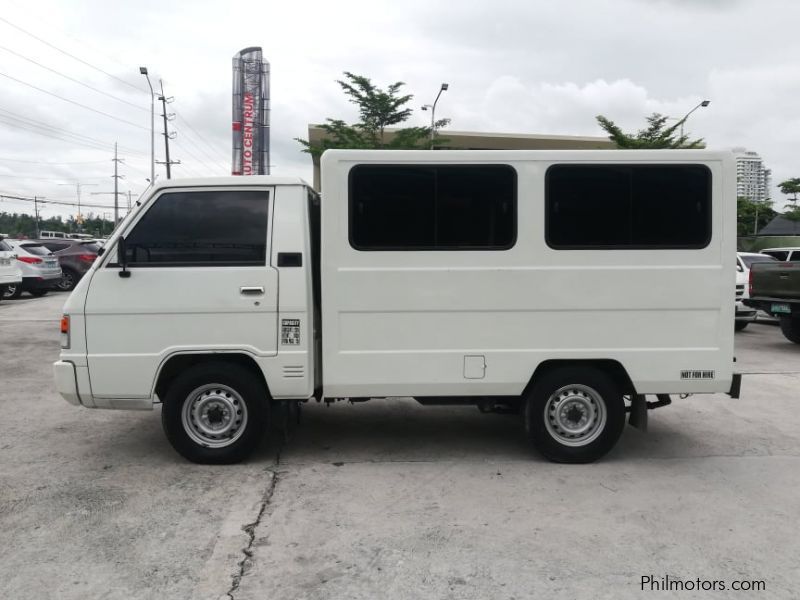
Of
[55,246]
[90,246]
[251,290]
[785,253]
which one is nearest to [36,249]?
[90,246]

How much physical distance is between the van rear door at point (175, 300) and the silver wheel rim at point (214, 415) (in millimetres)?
333

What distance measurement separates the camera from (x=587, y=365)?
5.03 metres

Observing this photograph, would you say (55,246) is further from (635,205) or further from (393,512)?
(635,205)

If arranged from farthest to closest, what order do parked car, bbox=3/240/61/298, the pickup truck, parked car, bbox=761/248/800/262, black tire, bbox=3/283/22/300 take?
1. parked car, bbox=3/240/61/298
2. black tire, bbox=3/283/22/300
3. parked car, bbox=761/248/800/262
4. the pickup truck

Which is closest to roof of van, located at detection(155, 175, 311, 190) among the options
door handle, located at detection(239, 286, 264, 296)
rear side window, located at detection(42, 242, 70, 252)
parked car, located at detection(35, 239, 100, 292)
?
door handle, located at detection(239, 286, 264, 296)

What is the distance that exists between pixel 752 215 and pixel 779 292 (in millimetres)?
42164

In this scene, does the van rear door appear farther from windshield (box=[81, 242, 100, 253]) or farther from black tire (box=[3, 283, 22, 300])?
windshield (box=[81, 242, 100, 253])

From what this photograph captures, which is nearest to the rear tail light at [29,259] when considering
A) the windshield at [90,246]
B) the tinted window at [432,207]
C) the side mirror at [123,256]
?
the windshield at [90,246]

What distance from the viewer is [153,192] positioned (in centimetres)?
493

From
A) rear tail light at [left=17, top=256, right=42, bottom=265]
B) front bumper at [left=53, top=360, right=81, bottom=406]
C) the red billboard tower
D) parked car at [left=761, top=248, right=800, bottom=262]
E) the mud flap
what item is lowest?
the mud flap

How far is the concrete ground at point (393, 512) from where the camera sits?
134 inches

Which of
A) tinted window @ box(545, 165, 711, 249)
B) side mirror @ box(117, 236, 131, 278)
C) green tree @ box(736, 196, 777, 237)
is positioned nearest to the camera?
side mirror @ box(117, 236, 131, 278)

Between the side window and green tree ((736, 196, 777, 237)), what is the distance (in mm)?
43519

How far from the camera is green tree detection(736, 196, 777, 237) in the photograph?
4394 cm
